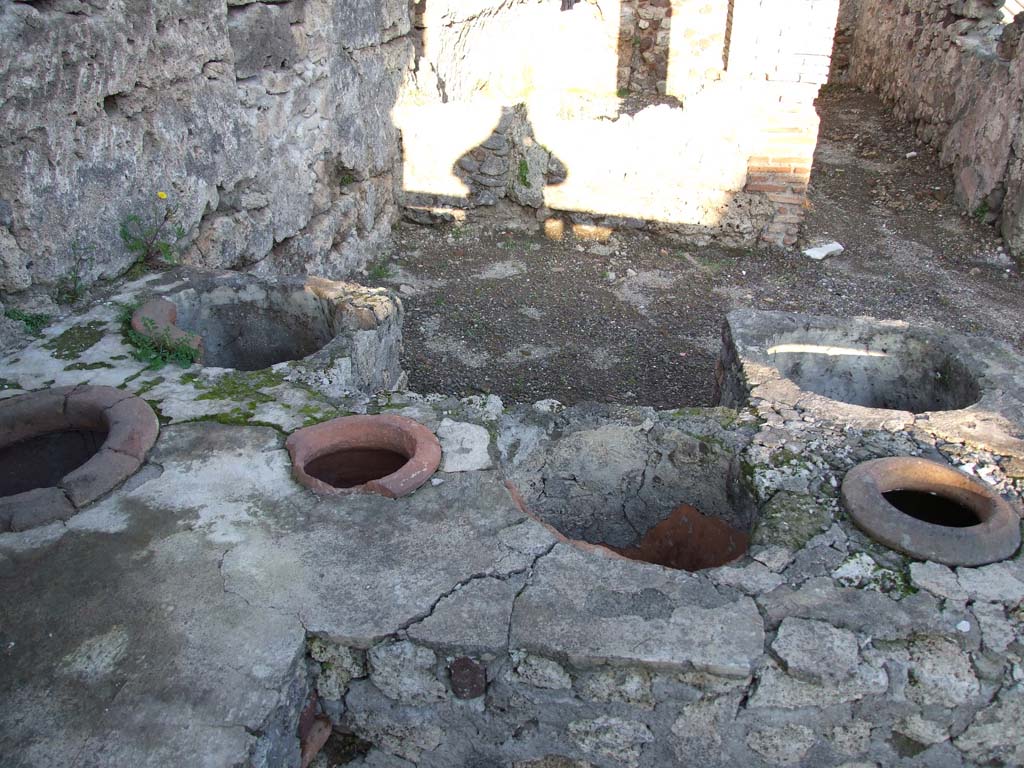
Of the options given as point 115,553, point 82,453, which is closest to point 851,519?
point 115,553

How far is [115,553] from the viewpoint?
2.47 m

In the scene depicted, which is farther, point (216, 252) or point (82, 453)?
point (216, 252)

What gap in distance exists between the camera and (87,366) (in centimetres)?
336

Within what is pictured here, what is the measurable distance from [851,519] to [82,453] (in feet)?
9.44

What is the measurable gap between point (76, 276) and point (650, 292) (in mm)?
3759

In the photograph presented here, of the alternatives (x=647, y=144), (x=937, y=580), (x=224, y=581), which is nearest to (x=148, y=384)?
(x=224, y=581)

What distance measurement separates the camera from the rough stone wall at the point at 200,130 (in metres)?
3.48

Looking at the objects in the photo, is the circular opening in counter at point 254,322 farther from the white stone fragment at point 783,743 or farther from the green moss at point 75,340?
the white stone fragment at point 783,743

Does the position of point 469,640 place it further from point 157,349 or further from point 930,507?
point 157,349

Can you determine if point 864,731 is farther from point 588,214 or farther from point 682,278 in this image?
point 588,214

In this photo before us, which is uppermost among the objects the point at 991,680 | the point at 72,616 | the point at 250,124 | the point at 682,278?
the point at 250,124

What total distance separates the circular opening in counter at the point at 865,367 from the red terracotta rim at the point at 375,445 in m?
1.80

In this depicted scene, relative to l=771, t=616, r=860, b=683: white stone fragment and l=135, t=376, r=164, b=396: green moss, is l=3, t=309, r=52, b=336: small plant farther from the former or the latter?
l=771, t=616, r=860, b=683: white stone fragment

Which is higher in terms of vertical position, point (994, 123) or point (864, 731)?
point (994, 123)
